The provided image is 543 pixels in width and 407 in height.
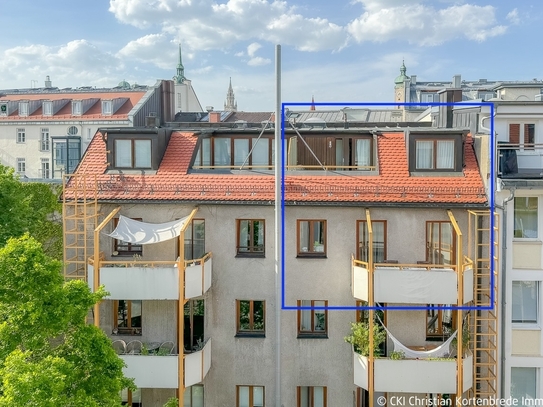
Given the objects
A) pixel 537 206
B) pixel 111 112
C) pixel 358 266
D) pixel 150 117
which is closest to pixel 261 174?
pixel 358 266

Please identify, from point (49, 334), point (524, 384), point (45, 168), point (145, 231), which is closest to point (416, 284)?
point (524, 384)

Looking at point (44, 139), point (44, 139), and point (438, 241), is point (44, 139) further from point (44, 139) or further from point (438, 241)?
point (438, 241)

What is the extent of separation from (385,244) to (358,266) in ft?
4.33

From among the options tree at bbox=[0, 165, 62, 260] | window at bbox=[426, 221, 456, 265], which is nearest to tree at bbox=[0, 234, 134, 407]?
tree at bbox=[0, 165, 62, 260]

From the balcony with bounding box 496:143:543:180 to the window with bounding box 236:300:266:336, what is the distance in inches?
360

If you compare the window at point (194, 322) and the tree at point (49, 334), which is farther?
the window at point (194, 322)

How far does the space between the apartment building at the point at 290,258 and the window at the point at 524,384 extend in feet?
2.40

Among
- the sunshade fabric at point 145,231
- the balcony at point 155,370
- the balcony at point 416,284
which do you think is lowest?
the balcony at point 155,370

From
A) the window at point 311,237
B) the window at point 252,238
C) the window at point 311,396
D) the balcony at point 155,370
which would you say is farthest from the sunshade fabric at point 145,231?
the window at point 311,396

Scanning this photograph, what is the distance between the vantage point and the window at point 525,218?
16.9 metres

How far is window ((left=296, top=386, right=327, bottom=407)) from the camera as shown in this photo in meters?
17.7

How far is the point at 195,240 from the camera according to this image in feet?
58.6

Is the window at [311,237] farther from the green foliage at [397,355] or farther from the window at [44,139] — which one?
the window at [44,139]

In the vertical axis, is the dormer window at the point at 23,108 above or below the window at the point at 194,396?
above
